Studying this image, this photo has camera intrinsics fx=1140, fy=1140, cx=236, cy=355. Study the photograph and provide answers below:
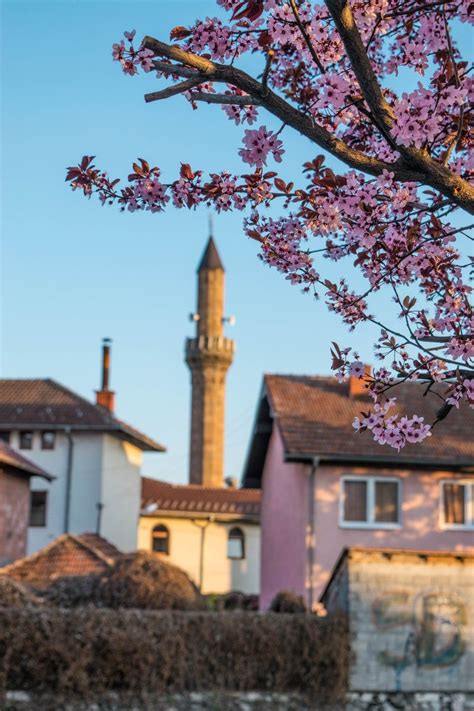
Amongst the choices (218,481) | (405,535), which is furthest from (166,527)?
(405,535)

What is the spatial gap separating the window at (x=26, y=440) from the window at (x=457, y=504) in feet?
71.6

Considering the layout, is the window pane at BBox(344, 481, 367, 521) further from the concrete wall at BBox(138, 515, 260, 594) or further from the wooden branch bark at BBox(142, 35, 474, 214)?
the concrete wall at BBox(138, 515, 260, 594)

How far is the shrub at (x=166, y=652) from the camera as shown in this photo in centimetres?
1962

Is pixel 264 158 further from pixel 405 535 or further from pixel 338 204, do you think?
pixel 405 535

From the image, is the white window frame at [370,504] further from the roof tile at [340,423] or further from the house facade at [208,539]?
the house facade at [208,539]

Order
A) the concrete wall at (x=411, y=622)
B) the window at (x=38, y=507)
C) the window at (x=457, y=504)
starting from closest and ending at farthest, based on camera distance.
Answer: the concrete wall at (x=411, y=622) < the window at (x=457, y=504) < the window at (x=38, y=507)

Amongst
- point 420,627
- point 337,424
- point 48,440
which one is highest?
point 48,440

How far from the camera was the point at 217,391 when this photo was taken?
6856 centimetres

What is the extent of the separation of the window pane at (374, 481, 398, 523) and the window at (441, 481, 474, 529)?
1.21 m

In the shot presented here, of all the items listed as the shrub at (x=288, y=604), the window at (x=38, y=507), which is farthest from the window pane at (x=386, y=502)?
the window at (x=38, y=507)

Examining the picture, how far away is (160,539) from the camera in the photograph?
2080 inches

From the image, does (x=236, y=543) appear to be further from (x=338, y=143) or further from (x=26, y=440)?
(x=338, y=143)

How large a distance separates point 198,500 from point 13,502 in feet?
63.7

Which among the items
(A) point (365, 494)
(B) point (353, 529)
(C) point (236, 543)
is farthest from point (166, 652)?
(C) point (236, 543)
